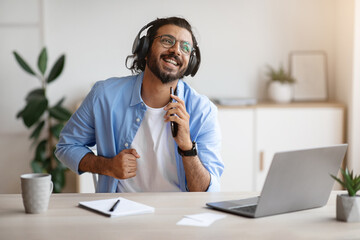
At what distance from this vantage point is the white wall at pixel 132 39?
14.0ft

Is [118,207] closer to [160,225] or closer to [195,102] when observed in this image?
[160,225]

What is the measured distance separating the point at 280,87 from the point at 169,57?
2159 mm

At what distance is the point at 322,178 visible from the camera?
5.49ft

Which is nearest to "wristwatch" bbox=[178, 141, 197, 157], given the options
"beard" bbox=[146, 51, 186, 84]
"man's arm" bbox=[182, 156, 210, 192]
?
"man's arm" bbox=[182, 156, 210, 192]

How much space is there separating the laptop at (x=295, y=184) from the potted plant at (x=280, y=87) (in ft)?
8.46

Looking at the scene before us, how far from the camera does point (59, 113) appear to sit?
401cm

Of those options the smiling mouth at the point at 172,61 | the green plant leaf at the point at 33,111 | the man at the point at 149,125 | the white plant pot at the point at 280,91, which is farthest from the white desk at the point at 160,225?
the white plant pot at the point at 280,91

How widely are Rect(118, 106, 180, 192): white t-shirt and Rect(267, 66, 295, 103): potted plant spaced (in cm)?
218

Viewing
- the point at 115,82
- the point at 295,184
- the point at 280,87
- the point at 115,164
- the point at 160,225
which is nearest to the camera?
the point at 160,225

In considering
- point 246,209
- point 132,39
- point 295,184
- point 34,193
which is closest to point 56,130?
point 132,39

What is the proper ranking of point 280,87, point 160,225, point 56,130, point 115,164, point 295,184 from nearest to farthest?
point 160,225
point 295,184
point 115,164
point 56,130
point 280,87

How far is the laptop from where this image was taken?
1539mm

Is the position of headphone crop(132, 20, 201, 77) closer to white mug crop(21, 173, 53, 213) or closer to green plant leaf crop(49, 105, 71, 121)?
white mug crop(21, 173, 53, 213)

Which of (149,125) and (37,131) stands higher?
(149,125)
